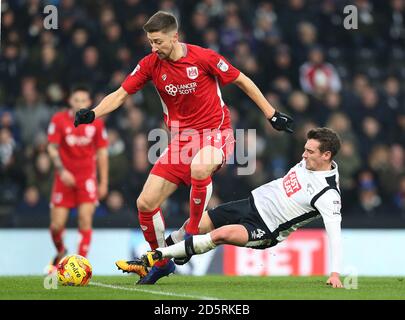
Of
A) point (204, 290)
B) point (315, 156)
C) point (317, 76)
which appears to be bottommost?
point (204, 290)

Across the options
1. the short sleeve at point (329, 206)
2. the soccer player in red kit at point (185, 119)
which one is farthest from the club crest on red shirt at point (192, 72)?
the short sleeve at point (329, 206)

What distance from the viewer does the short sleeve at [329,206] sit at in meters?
8.90

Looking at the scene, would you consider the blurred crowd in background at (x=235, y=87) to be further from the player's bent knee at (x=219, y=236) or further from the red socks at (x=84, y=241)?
the player's bent knee at (x=219, y=236)

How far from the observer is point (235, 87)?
16156 mm

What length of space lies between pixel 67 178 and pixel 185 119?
3.70 meters

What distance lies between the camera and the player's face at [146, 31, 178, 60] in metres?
9.08

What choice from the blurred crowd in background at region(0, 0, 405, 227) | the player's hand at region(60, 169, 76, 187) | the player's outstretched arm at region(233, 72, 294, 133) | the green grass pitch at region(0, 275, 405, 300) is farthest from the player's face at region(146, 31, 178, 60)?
the blurred crowd in background at region(0, 0, 405, 227)

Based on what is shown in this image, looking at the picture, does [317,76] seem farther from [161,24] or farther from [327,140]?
[161,24]

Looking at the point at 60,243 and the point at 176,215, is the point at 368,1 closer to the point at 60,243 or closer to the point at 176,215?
the point at 176,215

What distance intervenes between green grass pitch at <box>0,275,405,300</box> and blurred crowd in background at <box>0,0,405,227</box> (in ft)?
14.0

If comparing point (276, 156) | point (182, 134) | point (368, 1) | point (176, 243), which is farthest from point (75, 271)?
point (368, 1)

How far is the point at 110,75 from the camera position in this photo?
53.0 ft

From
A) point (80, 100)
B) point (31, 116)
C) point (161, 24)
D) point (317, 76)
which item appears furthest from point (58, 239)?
point (317, 76)

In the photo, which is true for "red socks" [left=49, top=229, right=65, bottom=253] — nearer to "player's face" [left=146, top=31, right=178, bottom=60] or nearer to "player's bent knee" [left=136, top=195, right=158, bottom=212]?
"player's bent knee" [left=136, top=195, right=158, bottom=212]
